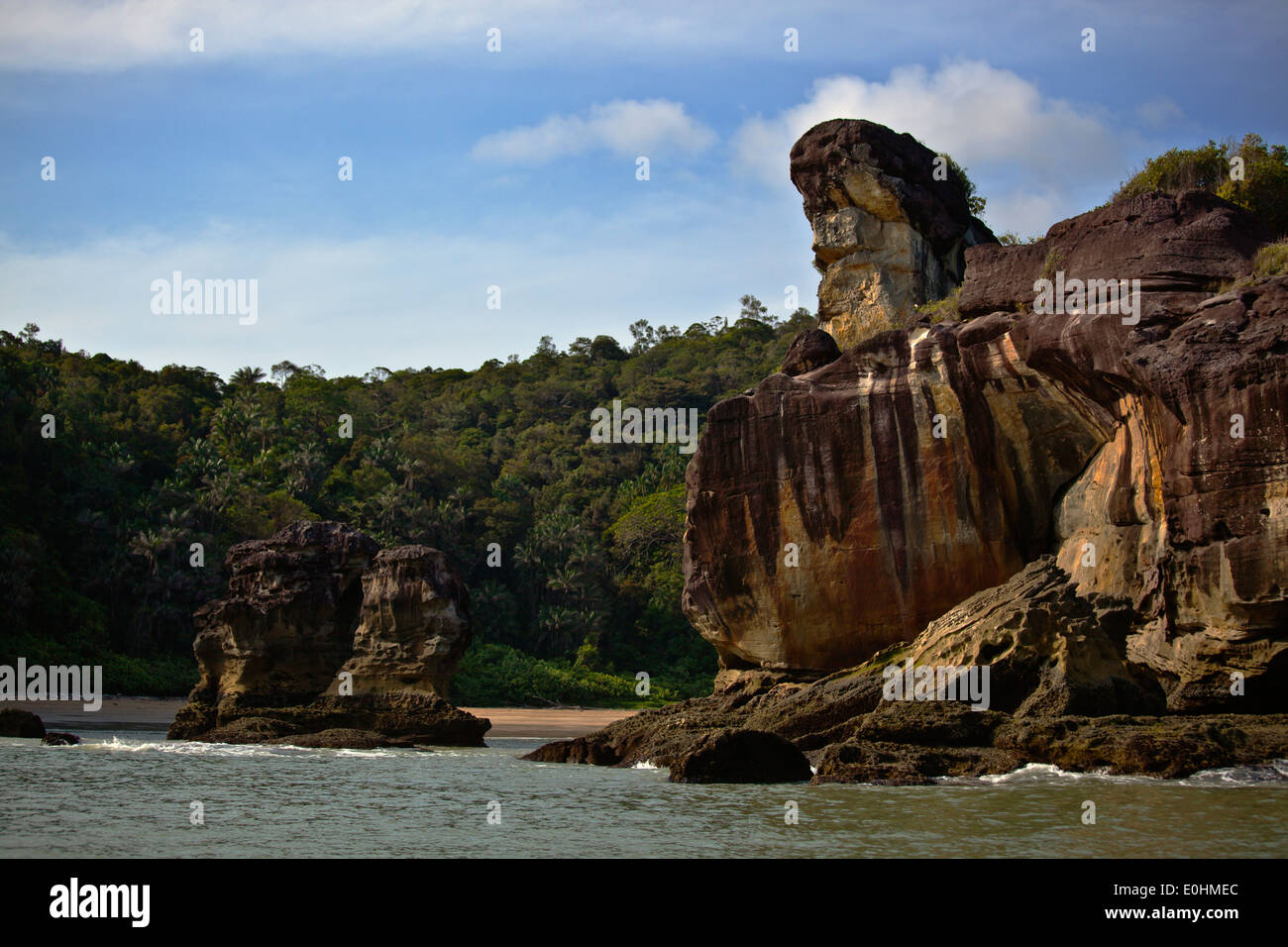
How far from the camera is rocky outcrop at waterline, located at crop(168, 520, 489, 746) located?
29.4 m

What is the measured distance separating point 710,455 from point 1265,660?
11.9 meters

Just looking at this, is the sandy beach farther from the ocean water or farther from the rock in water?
the ocean water

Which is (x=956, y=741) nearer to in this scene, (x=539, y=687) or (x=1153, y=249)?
(x=1153, y=249)

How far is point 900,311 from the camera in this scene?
3006cm

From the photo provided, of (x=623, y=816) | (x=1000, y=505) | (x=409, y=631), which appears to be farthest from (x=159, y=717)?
(x=623, y=816)

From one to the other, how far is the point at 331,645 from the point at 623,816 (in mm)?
18590

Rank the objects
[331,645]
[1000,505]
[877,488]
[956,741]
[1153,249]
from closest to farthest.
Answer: [956,741], [1153,249], [1000,505], [877,488], [331,645]

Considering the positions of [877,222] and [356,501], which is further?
[356,501]

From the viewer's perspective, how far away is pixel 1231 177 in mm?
26547

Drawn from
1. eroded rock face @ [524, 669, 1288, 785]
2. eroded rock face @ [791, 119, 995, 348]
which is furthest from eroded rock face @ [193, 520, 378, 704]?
eroded rock face @ [791, 119, 995, 348]
